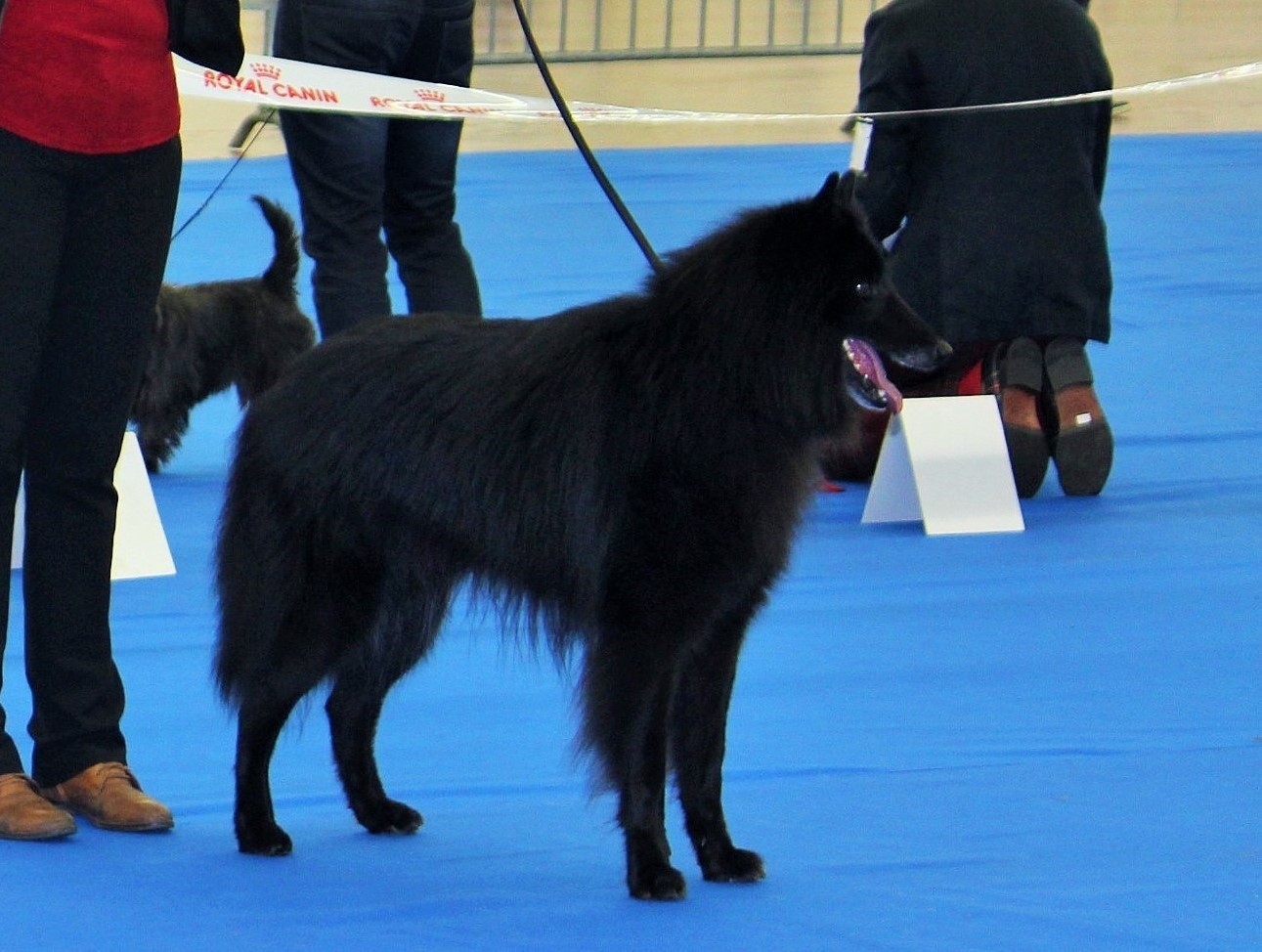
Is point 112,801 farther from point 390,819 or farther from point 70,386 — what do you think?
point 70,386

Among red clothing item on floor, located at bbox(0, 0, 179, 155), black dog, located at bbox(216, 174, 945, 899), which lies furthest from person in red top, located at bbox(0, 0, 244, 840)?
black dog, located at bbox(216, 174, 945, 899)

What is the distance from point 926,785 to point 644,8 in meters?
14.0

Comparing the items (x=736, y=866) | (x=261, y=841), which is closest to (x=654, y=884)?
(x=736, y=866)

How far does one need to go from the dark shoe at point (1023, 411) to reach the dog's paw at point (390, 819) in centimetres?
265

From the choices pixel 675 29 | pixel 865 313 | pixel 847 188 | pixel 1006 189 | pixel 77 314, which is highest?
pixel 847 188

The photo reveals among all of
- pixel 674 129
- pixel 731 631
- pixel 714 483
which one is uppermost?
pixel 714 483

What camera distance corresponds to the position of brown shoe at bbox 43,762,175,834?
288 cm

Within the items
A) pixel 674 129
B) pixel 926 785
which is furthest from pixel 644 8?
pixel 926 785

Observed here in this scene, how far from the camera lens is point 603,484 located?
263 centimetres

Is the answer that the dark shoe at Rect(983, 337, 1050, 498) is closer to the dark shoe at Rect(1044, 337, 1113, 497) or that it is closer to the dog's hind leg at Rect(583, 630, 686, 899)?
the dark shoe at Rect(1044, 337, 1113, 497)

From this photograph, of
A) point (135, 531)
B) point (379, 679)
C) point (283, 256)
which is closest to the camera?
point (379, 679)

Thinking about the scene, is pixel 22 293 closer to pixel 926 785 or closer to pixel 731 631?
pixel 731 631

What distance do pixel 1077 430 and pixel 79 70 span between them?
10.4ft

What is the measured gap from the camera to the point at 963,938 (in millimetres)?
2469
